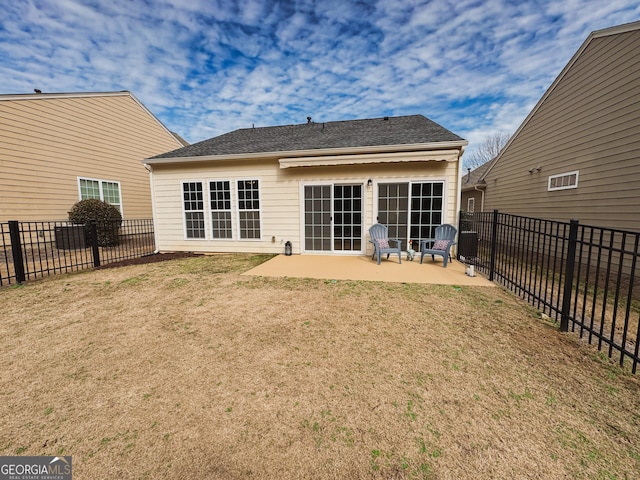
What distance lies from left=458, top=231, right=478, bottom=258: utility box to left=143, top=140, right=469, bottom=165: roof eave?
237cm

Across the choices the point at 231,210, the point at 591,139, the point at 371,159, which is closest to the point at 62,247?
the point at 231,210

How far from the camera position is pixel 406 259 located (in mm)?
7582

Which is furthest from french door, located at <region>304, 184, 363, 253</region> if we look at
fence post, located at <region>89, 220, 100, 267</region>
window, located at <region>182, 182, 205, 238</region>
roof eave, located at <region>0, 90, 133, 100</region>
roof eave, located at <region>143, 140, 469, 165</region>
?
roof eave, located at <region>0, 90, 133, 100</region>

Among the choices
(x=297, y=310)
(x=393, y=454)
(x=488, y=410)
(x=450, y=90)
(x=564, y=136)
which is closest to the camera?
(x=393, y=454)

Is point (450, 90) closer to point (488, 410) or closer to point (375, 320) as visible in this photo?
point (375, 320)

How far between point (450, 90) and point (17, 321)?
17782mm

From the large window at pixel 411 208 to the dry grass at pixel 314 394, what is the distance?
3870 mm

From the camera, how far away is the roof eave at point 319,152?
6.83 metres

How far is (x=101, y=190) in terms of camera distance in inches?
454

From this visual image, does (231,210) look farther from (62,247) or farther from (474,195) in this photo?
(474,195)

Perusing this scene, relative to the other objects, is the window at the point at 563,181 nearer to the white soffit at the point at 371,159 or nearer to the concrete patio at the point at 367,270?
the white soffit at the point at 371,159

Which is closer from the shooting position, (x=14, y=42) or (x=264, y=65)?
(x=14, y=42)

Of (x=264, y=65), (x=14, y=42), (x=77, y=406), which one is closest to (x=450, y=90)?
(x=264, y=65)

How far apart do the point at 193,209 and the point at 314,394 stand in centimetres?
852
